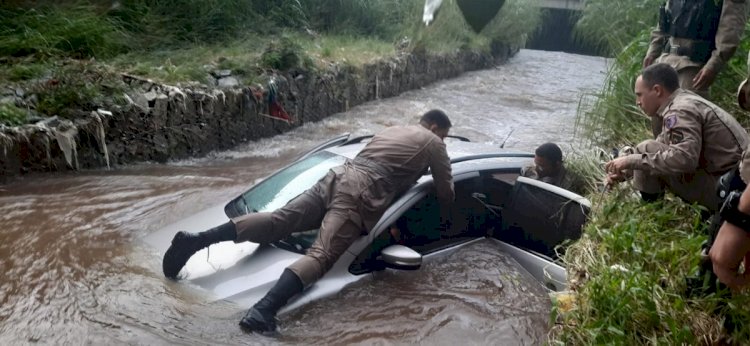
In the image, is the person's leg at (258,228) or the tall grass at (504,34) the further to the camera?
the tall grass at (504,34)

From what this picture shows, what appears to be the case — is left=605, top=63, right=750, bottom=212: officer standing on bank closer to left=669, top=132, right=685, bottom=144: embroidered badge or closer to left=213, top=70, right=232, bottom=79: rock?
left=669, top=132, right=685, bottom=144: embroidered badge

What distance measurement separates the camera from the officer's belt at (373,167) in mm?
4652

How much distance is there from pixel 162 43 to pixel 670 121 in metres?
8.50

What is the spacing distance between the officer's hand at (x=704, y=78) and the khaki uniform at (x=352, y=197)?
1803mm

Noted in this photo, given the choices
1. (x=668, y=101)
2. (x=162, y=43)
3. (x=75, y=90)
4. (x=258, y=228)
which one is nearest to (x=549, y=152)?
(x=668, y=101)

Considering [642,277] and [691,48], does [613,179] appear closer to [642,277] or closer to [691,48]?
[642,277]

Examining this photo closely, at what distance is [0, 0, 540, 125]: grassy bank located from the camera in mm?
7407

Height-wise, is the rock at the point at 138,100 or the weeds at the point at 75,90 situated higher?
the weeds at the point at 75,90

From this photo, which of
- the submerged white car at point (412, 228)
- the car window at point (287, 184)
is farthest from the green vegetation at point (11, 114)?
the car window at point (287, 184)

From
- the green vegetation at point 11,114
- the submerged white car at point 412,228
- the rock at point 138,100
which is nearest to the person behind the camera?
the submerged white car at point 412,228

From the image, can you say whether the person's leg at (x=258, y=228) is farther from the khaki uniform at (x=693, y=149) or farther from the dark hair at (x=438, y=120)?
the khaki uniform at (x=693, y=149)

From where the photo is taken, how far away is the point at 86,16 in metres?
9.23

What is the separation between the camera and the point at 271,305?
377 cm

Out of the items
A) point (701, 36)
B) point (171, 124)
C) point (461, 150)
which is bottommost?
point (171, 124)
